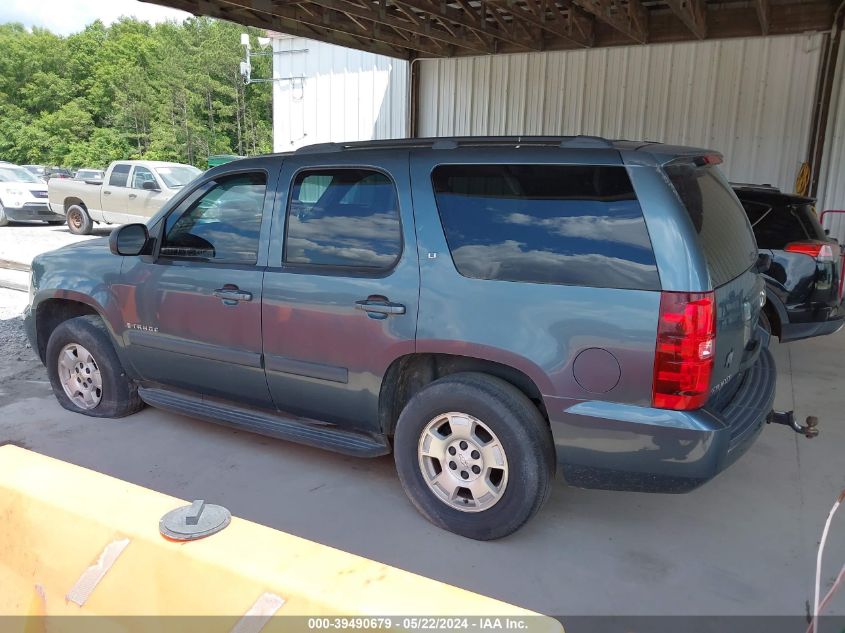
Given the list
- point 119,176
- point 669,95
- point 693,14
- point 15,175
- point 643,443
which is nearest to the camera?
point 643,443

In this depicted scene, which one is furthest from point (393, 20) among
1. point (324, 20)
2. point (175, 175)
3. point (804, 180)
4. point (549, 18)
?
point (175, 175)

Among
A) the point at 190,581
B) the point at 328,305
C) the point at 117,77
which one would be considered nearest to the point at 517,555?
the point at 328,305

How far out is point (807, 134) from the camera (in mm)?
10438

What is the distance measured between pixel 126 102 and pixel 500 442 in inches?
2017

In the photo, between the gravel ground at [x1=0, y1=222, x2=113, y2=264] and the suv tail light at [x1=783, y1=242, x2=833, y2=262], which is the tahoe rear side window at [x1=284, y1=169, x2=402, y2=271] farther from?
the gravel ground at [x1=0, y1=222, x2=113, y2=264]

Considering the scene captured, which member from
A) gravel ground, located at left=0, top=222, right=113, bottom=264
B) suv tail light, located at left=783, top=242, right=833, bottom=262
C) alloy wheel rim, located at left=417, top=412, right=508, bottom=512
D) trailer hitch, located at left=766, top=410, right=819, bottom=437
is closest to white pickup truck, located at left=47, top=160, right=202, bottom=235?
gravel ground, located at left=0, top=222, right=113, bottom=264

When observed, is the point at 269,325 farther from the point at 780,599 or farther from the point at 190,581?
the point at 780,599

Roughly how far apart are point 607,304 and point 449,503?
50.7 inches

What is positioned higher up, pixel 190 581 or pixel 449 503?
pixel 190 581

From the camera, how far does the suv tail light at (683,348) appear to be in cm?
278

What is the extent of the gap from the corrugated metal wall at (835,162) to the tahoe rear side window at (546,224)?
9.18m

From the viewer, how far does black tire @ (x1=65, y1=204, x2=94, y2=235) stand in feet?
53.3

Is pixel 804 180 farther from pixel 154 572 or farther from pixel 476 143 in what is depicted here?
pixel 154 572

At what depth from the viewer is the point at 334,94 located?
1439cm
